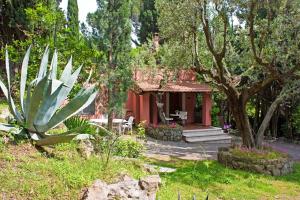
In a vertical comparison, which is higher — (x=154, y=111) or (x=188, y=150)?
(x=154, y=111)

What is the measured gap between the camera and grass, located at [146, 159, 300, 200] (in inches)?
323

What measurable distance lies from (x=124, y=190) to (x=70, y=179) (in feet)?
2.62

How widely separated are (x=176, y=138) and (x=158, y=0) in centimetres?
804

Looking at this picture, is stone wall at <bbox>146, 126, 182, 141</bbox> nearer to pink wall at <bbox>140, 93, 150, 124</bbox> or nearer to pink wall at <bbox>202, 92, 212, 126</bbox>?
pink wall at <bbox>140, 93, 150, 124</bbox>

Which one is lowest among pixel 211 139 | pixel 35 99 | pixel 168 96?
pixel 211 139

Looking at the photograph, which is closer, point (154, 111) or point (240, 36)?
point (240, 36)

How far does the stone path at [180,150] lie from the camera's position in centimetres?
1467

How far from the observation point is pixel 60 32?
46.5ft

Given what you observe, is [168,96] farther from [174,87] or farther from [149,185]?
[149,185]

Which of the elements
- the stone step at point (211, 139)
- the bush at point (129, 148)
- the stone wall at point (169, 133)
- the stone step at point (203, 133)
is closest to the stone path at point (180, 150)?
the stone wall at point (169, 133)

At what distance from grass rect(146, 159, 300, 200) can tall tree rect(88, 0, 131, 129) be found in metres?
7.50

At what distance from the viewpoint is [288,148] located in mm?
18078

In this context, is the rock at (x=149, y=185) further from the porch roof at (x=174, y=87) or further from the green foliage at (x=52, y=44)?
the porch roof at (x=174, y=87)

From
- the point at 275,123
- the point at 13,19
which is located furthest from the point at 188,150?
the point at 13,19
